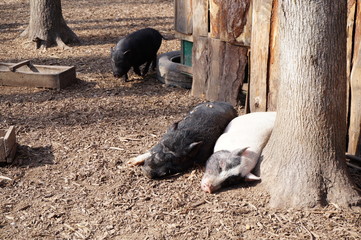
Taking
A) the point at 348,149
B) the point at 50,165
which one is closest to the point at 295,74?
the point at 348,149

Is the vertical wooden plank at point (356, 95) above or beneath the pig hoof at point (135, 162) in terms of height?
above

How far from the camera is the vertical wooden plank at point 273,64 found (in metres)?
5.58

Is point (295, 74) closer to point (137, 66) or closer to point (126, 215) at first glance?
point (126, 215)

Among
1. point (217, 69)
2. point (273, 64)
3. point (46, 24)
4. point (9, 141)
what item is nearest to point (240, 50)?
point (217, 69)

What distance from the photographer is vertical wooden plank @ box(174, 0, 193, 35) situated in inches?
279

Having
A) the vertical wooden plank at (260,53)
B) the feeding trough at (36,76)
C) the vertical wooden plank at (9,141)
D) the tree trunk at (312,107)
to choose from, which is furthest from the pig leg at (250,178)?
the feeding trough at (36,76)

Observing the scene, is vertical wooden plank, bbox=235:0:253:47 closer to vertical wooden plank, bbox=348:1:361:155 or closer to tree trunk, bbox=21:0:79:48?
vertical wooden plank, bbox=348:1:361:155

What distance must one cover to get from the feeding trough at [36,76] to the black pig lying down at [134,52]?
0.71 metres

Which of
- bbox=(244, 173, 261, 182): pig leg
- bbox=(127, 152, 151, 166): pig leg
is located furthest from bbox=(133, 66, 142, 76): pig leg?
bbox=(244, 173, 261, 182): pig leg

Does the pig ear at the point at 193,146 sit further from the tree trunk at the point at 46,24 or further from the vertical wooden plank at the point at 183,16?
the tree trunk at the point at 46,24

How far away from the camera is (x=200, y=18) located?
6.84 metres

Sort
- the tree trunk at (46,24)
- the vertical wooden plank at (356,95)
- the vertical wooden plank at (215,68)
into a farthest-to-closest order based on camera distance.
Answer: the tree trunk at (46,24) < the vertical wooden plank at (215,68) < the vertical wooden plank at (356,95)

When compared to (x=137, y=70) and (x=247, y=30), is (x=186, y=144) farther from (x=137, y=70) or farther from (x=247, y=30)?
(x=137, y=70)

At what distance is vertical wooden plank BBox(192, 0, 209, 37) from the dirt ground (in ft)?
3.11
